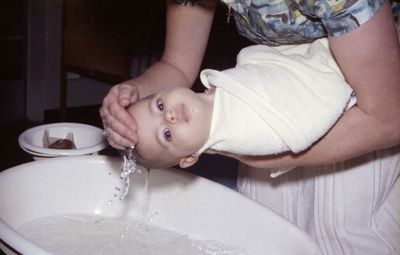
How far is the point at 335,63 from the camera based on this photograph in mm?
670

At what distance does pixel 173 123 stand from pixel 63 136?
20.1 inches

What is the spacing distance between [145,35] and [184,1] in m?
1.12

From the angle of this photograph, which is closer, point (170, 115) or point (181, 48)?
point (170, 115)

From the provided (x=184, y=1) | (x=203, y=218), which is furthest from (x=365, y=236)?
(x=184, y=1)

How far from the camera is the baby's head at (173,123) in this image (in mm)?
674

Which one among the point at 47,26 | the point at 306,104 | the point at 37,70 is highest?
the point at 306,104

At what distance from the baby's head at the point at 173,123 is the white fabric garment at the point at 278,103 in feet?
0.06

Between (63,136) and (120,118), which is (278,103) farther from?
(63,136)

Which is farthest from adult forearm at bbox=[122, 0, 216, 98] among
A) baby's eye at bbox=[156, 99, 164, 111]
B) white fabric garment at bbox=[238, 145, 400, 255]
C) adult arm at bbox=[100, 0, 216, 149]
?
white fabric garment at bbox=[238, 145, 400, 255]

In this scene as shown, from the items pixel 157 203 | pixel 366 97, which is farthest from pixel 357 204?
pixel 157 203

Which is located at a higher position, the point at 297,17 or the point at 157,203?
the point at 297,17

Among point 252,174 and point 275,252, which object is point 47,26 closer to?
point 252,174

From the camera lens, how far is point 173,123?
67cm

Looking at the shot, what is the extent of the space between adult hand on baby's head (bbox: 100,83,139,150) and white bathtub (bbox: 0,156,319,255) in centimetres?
18
